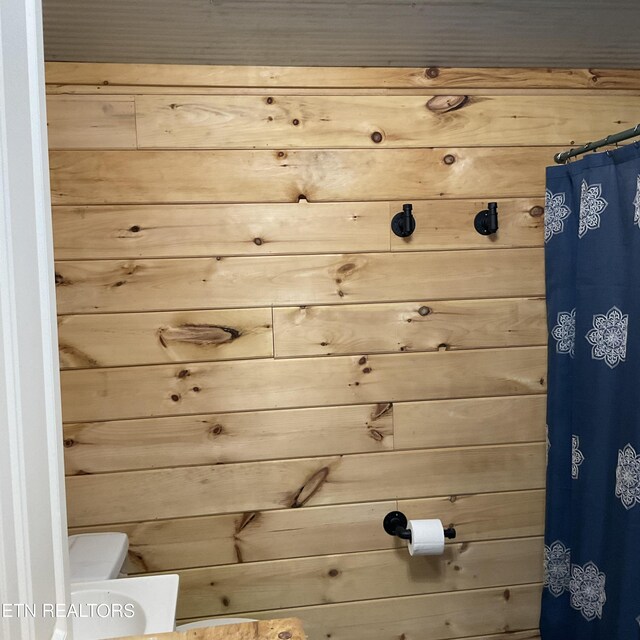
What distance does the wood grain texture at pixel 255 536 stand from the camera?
74.9 inches

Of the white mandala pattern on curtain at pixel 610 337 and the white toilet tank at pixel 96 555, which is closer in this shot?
the white toilet tank at pixel 96 555

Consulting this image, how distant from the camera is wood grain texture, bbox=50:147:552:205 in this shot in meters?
1.83

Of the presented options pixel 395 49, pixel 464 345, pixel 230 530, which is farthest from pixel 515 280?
pixel 230 530

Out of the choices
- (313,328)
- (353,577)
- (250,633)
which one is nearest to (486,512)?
(353,577)

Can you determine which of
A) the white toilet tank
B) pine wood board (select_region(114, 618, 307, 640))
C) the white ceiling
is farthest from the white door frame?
the white ceiling

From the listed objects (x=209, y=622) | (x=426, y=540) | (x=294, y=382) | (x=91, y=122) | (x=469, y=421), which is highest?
(x=91, y=122)

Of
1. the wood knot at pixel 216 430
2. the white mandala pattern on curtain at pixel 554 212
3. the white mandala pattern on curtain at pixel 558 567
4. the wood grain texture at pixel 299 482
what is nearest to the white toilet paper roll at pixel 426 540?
the wood grain texture at pixel 299 482

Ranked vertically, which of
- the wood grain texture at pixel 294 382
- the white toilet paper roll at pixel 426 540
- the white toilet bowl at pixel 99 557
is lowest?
the white toilet paper roll at pixel 426 540

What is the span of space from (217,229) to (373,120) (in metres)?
0.59

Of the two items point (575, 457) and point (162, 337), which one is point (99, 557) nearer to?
point (162, 337)

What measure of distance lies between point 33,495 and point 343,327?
1398 millimetres

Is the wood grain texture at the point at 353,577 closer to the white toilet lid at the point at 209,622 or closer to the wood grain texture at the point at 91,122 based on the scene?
the white toilet lid at the point at 209,622

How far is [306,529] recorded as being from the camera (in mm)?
1972

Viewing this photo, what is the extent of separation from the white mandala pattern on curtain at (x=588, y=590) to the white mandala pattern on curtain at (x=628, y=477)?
292 mm
